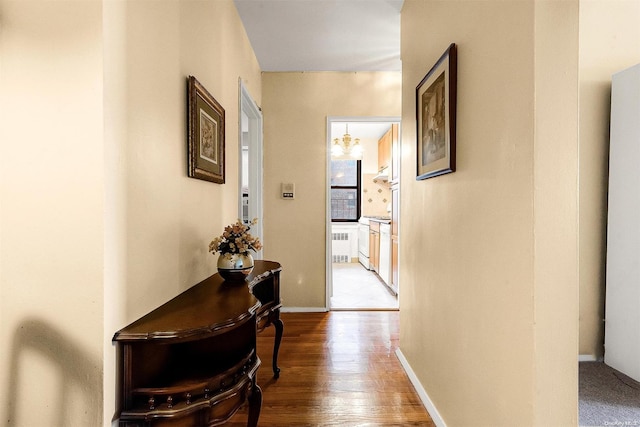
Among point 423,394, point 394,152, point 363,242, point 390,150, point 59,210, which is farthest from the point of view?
point 363,242

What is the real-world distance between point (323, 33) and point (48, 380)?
9.39ft

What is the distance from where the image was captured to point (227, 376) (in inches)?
45.0

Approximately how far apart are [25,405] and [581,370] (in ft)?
9.03

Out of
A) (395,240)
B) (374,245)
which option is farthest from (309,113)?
(374,245)

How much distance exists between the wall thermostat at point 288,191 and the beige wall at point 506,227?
2078 mm

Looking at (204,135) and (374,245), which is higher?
(204,135)

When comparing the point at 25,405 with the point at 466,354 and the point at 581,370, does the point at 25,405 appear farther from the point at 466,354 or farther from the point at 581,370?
the point at 581,370

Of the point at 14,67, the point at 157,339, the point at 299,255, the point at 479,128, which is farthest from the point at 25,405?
the point at 299,255

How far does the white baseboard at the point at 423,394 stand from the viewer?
167 centimetres

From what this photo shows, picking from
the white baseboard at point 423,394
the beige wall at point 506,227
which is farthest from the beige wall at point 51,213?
the white baseboard at point 423,394

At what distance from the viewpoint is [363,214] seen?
21.7 feet

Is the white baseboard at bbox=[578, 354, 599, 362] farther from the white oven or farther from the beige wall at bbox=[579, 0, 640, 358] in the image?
the white oven

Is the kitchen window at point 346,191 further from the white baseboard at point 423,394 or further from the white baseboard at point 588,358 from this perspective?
the white baseboard at point 588,358

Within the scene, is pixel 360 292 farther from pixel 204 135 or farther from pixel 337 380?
pixel 204 135
